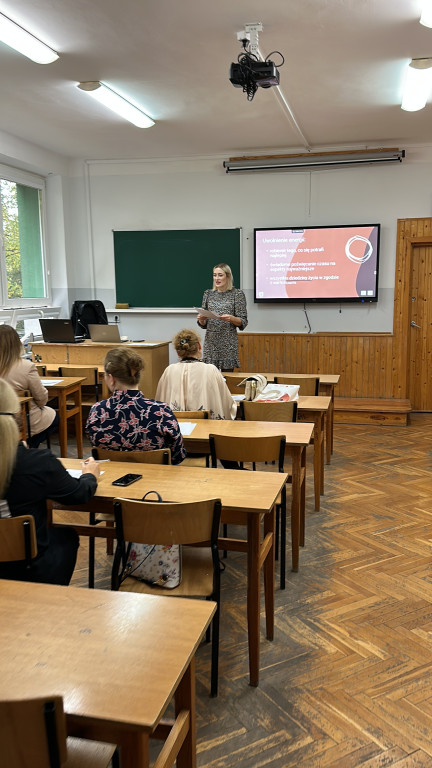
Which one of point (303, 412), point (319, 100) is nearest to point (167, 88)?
point (319, 100)

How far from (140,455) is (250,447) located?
573mm

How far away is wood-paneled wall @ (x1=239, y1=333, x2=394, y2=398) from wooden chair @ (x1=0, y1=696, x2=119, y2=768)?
6.52m

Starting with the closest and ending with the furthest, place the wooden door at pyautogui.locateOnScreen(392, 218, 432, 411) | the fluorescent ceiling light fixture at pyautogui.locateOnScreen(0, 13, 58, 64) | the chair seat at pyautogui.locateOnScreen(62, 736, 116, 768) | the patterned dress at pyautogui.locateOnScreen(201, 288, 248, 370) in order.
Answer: the chair seat at pyautogui.locateOnScreen(62, 736, 116, 768) → the fluorescent ceiling light fixture at pyautogui.locateOnScreen(0, 13, 58, 64) → the patterned dress at pyautogui.locateOnScreen(201, 288, 248, 370) → the wooden door at pyautogui.locateOnScreen(392, 218, 432, 411)

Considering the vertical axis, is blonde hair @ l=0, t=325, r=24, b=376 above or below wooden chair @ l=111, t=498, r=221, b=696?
above

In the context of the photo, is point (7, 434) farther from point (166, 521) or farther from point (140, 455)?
point (140, 455)

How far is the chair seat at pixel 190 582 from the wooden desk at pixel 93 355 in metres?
3.99

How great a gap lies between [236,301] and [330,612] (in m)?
3.41

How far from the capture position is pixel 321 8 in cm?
364

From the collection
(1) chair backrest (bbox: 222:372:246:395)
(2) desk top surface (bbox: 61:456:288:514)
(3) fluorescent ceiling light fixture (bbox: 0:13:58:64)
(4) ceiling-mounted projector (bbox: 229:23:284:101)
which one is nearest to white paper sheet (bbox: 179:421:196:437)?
(2) desk top surface (bbox: 61:456:288:514)

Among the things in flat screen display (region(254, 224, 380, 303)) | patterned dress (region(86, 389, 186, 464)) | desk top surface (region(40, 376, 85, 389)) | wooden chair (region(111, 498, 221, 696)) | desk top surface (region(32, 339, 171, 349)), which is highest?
flat screen display (region(254, 224, 380, 303))

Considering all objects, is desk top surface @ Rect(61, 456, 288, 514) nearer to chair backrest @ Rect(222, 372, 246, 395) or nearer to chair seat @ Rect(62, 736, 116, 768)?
chair seat @ Rect(62, 736, 116, 768)

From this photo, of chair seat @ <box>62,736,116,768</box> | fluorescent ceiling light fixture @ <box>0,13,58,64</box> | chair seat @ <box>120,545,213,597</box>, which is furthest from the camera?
fluorescent ceiling light fixture @ <box>0,13,58,64</box>

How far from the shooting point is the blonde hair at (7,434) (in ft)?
5.73

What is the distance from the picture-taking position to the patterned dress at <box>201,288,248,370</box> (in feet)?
18.3
